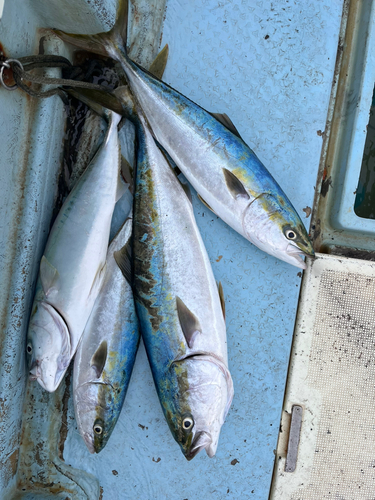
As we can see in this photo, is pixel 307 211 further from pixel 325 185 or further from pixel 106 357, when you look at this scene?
pixel 106 357

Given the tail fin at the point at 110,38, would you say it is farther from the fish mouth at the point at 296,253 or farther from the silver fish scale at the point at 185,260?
the fish mouth at the point at 296,253

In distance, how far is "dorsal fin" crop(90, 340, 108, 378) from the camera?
5.32 ft

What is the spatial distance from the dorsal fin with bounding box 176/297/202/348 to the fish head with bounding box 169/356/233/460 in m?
0.09

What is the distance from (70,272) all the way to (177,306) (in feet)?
1.57

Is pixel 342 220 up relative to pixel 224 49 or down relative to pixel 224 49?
down

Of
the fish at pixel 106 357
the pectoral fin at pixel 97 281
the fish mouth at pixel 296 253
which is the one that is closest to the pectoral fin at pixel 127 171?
the fish at pixel 106 357

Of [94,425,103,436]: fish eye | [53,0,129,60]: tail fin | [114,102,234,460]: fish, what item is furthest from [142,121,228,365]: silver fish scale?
[94,425,103,436]: fish eye

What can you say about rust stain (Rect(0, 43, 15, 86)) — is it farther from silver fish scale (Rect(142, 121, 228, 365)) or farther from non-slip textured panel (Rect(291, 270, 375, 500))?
non-slip textured panel (Rect(291, 270, 375, 500))

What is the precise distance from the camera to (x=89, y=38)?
→ 5.37ft

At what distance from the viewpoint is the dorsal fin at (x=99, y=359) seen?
1623mm

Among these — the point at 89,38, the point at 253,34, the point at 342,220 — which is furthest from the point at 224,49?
the point at 342,220

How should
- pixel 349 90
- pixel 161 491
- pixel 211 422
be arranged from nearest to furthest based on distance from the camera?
pixel 211 422, pixel 161 491, pixel 349 90

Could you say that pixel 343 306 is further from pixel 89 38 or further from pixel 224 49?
pixel 89 38

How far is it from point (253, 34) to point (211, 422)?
190 centimetres
